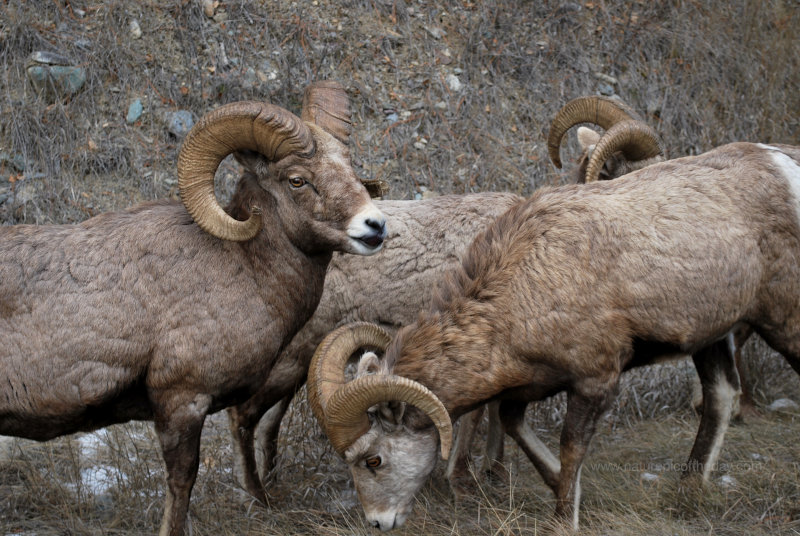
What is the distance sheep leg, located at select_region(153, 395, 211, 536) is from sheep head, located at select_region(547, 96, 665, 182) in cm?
377

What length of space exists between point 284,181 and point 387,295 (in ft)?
5.54

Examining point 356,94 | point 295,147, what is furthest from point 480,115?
point 295,147

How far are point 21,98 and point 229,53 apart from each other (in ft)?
8.64

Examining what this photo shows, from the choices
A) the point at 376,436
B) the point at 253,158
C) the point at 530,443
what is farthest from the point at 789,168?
the point at 253,158

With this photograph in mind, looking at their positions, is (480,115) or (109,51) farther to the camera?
(480,115)

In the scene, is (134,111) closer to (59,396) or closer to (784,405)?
(59,396)

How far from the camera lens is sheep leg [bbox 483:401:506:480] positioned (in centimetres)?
678

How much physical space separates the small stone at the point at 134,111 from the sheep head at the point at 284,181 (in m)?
5.89

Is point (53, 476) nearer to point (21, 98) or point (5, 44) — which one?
point (21, 98)

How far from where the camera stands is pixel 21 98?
10242 mm

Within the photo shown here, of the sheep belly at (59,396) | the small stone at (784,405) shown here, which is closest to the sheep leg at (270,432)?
the sheep belly at (59,396)

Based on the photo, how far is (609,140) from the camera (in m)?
7.13

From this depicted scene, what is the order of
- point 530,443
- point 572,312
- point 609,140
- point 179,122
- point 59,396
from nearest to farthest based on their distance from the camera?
point 59,396 → point 572,312 → point 530,443 → point 609,140 → point 179,122

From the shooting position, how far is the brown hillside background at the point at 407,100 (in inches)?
278
